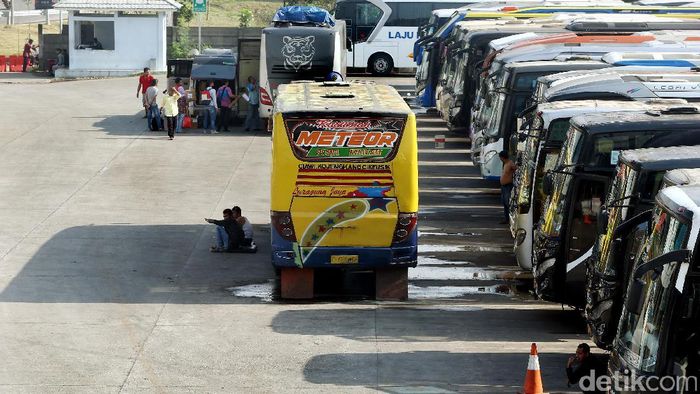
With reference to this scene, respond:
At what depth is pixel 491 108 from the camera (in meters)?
27.7

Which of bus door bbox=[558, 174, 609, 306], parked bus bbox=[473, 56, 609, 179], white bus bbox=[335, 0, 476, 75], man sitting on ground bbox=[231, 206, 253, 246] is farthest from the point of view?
white bus bbox=[335, 0, 476, 75]

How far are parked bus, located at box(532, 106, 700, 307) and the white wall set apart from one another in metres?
35.7

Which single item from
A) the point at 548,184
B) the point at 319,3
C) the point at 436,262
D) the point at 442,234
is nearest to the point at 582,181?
the point at 548,184

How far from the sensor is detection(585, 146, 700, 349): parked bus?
13523 mm

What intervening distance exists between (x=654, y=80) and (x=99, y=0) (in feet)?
104

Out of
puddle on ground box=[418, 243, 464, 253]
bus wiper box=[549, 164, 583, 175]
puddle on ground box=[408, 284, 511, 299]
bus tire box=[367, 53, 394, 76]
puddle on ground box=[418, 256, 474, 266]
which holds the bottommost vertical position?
bus tire box=[367, 53, 394, 76]

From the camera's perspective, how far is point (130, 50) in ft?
168

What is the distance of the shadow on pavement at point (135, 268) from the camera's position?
18531 millimetres

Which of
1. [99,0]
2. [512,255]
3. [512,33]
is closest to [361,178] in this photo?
[512,255]

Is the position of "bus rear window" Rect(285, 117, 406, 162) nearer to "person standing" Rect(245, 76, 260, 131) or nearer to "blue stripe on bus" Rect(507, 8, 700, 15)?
"person standing" Rect(245, 76, 260, 131)

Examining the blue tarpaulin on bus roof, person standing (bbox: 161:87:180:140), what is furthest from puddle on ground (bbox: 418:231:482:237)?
the blue tarpaulin on bus roof

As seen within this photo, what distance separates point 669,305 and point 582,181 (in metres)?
5.72

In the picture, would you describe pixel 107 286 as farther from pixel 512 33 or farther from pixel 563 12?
pixel 563 12

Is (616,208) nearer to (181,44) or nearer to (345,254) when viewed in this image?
(345,254)
